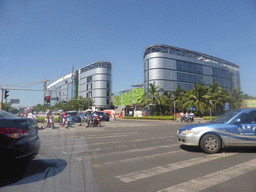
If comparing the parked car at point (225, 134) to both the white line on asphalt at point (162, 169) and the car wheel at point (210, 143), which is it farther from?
the white line on asphalt at point (162, 169)

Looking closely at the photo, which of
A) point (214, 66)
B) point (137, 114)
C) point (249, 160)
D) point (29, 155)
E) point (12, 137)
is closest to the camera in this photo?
point (12, 137)

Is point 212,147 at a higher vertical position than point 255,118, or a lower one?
lower

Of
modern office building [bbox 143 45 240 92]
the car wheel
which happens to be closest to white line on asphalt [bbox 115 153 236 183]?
the car wheel

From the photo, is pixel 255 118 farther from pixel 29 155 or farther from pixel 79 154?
pixel 29 155

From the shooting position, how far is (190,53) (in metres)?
68.1

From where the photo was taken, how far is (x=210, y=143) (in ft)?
20.6

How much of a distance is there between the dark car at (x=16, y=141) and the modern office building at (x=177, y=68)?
56.4m

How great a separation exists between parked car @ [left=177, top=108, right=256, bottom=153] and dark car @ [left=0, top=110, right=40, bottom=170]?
472 cm

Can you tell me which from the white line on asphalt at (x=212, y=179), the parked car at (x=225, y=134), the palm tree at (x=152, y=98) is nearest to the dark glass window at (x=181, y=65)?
the palm tree at (x=152, y=98)

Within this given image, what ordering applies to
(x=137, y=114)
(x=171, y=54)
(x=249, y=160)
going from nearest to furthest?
(x=249, y=160), (x=137, y=114), (x=171, y=54)

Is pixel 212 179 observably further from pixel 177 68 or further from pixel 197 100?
pixel 177 68

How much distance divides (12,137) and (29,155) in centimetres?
62

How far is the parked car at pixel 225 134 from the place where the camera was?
6.21 metres

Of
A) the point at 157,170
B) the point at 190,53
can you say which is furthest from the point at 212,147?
the point at 190,53
